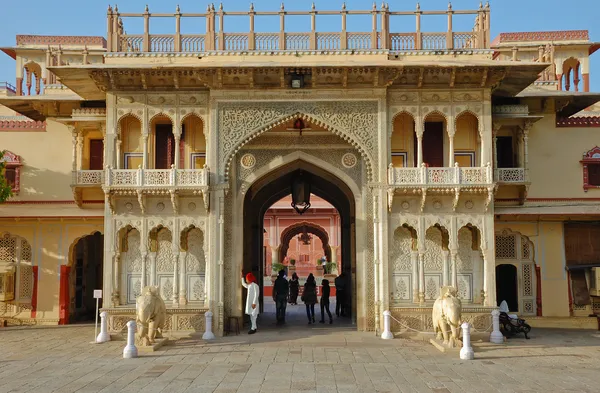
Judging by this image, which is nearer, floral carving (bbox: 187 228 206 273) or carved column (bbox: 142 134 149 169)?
carved column (bbox: 142 134 149 169)

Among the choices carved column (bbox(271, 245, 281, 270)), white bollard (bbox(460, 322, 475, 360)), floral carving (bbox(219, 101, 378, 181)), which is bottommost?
white bollard (bbox(460, 322, 475, 360))

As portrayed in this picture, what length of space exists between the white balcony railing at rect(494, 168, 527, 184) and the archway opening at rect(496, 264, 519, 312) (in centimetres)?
330

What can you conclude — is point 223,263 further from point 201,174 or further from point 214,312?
point 201,174

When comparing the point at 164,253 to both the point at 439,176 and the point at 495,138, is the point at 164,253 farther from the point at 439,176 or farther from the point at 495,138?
the point at 495,138

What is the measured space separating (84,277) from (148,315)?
8.68 meters

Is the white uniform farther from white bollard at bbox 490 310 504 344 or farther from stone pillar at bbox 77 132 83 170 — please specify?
stone pillar at bbox 77 132 83 170

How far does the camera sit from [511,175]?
17734 mm

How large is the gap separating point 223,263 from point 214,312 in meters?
1.22

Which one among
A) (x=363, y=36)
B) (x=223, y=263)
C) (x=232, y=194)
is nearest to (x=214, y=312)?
(x=223, y=263)

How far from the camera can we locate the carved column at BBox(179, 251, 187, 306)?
16.2 metres

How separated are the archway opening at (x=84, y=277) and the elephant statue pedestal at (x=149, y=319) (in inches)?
260

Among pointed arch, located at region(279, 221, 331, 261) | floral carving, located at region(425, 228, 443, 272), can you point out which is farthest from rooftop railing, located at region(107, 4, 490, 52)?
pointed arch, located at region(279, 221, 331, 261)

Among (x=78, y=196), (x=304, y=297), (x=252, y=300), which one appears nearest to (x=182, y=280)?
(x=252, y=300)

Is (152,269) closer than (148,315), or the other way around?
(148,315)
